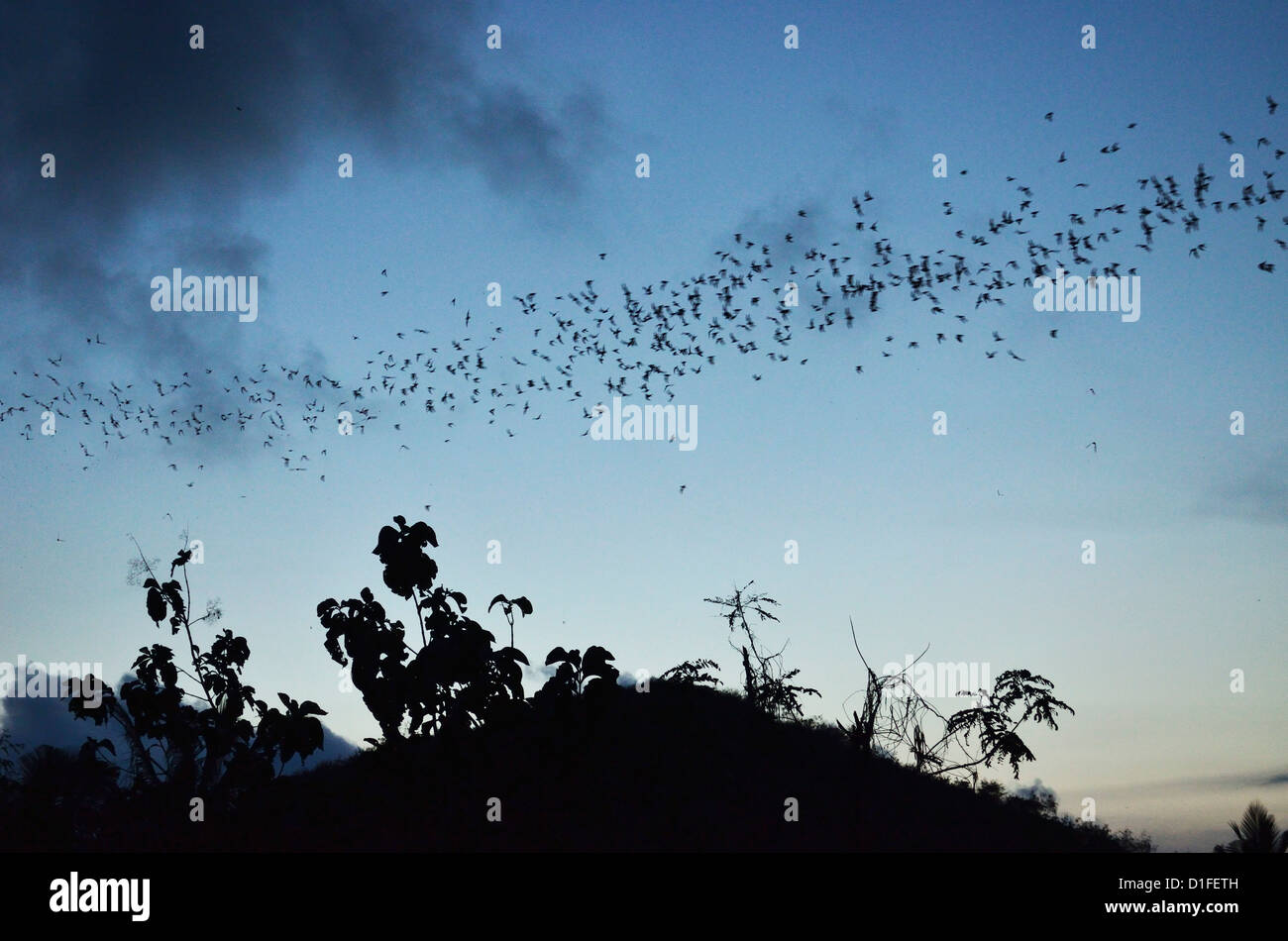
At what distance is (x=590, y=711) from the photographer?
18.5 meters

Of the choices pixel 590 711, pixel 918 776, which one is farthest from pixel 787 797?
pixel 590 711

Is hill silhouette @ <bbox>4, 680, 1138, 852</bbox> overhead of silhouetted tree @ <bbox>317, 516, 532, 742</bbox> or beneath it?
beneath

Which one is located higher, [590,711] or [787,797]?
[590,711]

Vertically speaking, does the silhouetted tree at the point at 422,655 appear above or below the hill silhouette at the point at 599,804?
above
